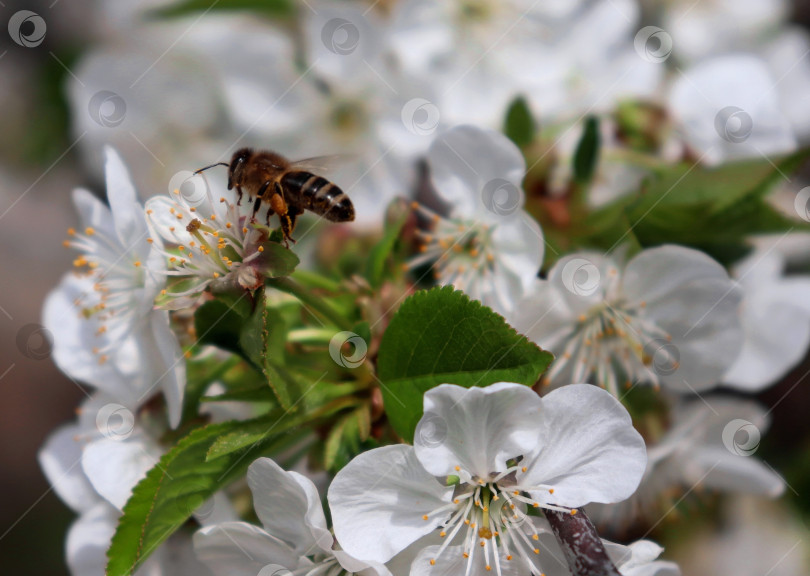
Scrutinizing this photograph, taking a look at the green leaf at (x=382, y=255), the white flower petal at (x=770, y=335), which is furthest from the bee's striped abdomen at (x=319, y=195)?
the white flower petal at (x=770, y=335)

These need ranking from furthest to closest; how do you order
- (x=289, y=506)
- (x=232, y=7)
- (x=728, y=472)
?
(x=232, y=7), (x=728, y=472), (x=289, y=506)

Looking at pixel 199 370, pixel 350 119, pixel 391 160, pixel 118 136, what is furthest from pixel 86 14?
pixel 199 370

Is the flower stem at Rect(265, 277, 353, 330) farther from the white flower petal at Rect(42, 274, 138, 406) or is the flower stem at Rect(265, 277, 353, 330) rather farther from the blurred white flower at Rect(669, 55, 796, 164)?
the blurred white flower at Rect(669, 55, 796, 164)

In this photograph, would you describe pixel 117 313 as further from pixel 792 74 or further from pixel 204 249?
pixel 792 74

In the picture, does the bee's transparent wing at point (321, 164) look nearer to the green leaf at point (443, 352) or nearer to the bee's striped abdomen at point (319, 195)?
the bee's striped abdomen at point (319, 195)

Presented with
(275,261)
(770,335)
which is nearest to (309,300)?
(275,261)

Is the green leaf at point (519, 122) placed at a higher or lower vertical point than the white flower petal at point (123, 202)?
higher

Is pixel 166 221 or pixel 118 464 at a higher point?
pixel 166 221
